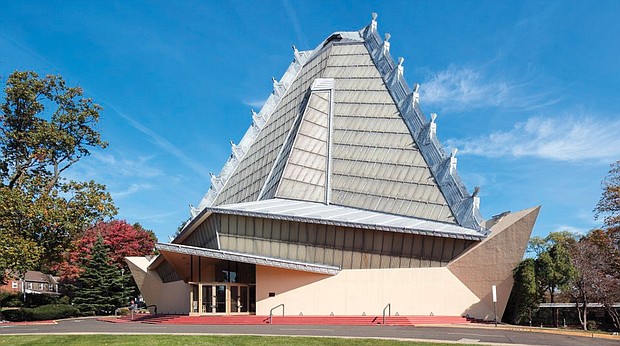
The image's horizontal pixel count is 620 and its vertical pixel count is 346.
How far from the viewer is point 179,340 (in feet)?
70.4

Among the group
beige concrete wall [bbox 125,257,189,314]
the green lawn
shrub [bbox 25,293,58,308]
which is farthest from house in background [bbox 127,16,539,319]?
shrub [bbox 25,293,58,308]

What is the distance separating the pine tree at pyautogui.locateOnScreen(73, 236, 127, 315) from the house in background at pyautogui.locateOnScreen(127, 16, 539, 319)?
1455 centimetres

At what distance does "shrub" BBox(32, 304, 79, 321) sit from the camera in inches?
1788

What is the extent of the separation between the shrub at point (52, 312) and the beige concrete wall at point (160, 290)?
7.33 metres

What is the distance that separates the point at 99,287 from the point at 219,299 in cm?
2876

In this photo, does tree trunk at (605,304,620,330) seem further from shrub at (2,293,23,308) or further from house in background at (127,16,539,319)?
shrub at (2,293,23,308)

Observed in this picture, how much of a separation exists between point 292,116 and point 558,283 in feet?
92.1

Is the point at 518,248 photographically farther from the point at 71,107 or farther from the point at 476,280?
the point at 71,107

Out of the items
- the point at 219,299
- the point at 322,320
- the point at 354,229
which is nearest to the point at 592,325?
the point at 354,229

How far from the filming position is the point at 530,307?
31.3 m

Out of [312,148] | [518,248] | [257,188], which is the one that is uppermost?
[312,148]

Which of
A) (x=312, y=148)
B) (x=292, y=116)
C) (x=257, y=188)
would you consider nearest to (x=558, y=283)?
(x=312, y=148)

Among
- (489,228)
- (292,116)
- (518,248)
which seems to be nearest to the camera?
(518,248)

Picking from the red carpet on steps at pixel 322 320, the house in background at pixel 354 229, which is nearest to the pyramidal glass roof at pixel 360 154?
the house in background at pixel 354 229
